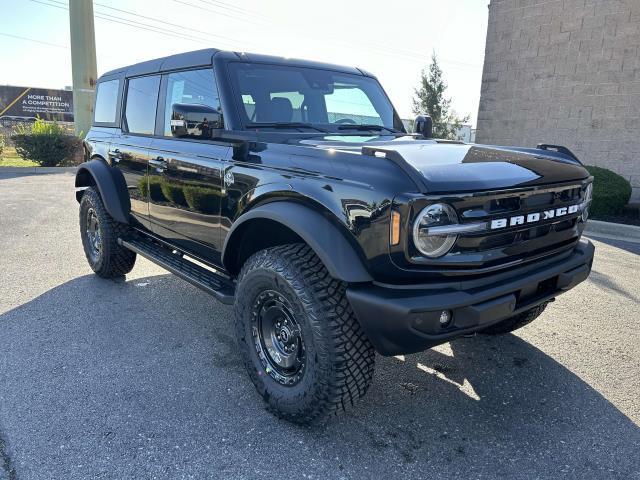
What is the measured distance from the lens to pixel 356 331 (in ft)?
7.50

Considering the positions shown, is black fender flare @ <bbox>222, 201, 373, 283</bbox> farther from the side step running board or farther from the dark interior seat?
the dark interior seat

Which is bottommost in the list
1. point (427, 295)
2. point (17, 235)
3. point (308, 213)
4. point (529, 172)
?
point (17, 235)

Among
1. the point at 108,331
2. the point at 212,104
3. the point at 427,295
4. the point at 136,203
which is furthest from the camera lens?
the point at 136,203

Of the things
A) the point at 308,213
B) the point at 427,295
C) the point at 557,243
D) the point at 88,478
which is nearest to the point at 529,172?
the point at 557,243

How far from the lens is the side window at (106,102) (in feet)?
15.4

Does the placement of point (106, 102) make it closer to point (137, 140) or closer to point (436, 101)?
point (137, 140)

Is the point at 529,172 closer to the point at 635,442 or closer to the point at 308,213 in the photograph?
the point at 308,213

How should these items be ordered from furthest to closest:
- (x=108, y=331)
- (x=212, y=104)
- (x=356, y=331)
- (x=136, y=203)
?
(x=136, y=203)
(x=108, y=331)
(x=212, y=104)
(x=356, y=331)

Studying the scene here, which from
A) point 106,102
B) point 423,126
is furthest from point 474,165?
point 106,102

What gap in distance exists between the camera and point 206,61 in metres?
3.28

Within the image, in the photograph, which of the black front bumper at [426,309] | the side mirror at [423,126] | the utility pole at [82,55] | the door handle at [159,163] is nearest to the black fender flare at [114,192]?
the door handle at [159,163]

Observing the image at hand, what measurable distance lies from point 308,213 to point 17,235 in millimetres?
5814

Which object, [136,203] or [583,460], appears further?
[136,203]

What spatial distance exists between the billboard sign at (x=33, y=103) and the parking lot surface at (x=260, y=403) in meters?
33.1
